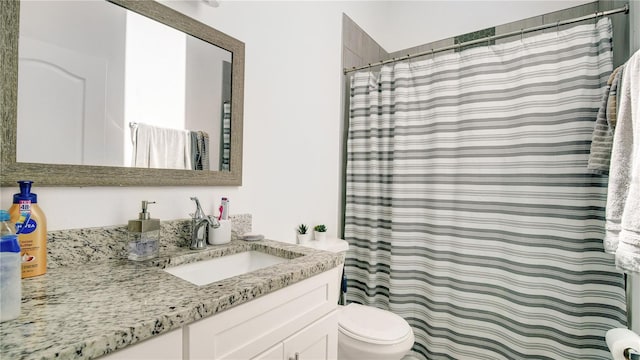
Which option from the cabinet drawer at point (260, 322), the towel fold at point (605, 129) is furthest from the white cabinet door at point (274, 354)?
the towel fold at point (605, 129)

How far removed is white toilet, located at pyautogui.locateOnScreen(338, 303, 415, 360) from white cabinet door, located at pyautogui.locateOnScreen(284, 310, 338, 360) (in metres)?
0.36

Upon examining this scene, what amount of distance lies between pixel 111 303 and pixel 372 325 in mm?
1170

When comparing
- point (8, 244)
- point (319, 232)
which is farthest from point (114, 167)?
point (319, 232)

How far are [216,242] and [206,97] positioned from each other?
59cm

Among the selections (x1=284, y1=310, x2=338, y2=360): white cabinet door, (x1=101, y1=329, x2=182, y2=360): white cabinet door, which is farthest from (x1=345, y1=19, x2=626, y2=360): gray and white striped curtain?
(x1=101, y1=329, x2=182, y2=360): white cabinet door

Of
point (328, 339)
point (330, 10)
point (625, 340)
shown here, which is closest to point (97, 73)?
point (328, 339)

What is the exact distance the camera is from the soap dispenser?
0.88 meters

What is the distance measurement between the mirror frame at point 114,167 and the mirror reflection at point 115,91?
0.7 inches

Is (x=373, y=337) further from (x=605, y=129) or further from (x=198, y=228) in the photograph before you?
(x=605, y=129)

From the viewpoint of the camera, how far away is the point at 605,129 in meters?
1.26

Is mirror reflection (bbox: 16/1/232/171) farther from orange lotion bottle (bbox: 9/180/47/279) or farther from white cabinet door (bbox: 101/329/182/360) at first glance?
white cabinet door (bbox: 101/329/182/360)

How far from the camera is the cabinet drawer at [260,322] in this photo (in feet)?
2.01

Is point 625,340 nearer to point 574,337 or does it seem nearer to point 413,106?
point 574,337

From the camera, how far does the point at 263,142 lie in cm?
142
